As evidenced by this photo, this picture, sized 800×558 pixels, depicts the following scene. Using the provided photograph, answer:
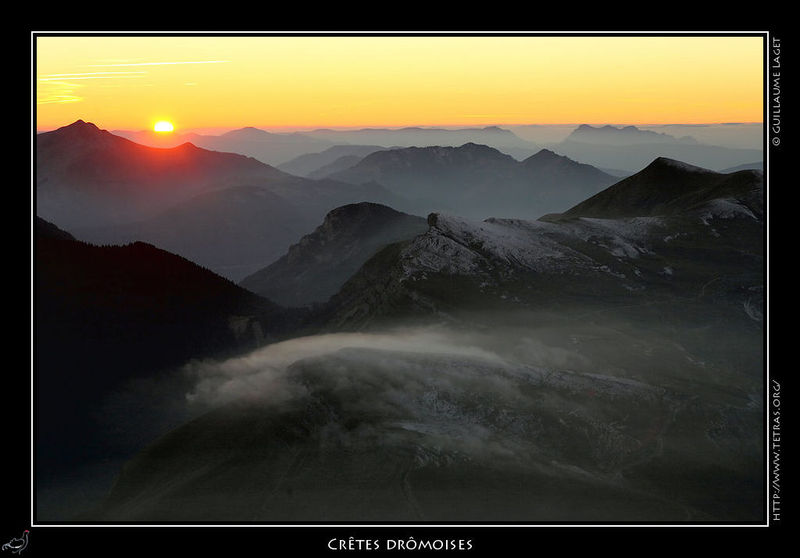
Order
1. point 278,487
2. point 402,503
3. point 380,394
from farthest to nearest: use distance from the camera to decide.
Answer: point 380,394
point 278,487
point 402,503

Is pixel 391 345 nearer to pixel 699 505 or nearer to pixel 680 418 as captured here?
pixel 680 418

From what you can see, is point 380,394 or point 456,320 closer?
point 380,394

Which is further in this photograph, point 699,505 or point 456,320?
point 456,320

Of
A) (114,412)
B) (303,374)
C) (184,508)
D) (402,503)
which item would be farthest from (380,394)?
(114,412)

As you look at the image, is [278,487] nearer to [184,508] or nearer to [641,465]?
[184,508]

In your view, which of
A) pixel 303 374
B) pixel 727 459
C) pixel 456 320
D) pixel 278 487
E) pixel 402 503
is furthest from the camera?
pixel 456 320

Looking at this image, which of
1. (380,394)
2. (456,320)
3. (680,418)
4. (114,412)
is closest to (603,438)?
(680,418)

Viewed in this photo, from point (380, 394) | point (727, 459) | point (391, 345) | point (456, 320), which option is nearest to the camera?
point (727, 459)

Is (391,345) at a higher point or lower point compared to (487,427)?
higher

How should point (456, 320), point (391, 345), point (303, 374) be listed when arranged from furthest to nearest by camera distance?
point (456, 320) < point (391, 345) < point (303, 374)
